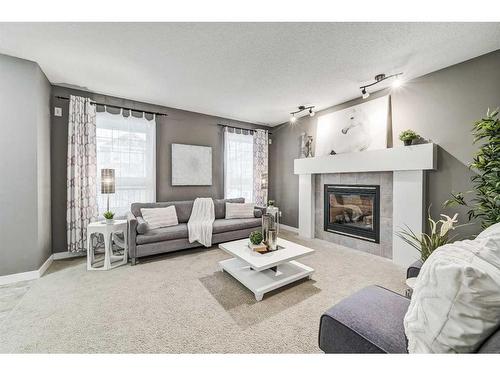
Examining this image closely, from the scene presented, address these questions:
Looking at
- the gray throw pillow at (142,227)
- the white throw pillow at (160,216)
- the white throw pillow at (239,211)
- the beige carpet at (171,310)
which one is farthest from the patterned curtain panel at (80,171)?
the white throw pillow at (239,211)

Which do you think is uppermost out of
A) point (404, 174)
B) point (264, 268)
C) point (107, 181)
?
point (404, 174)

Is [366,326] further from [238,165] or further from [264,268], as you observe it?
[238,165]

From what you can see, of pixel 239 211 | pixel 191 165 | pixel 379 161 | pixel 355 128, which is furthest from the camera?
pixel 191 165

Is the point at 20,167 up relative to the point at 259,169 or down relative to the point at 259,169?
down

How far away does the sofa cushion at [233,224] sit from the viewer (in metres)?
3.40

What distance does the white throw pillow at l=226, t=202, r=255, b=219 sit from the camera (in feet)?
12.9

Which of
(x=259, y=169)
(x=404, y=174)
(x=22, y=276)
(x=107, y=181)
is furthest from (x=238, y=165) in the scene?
(x=22, y=276)

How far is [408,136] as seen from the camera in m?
2.68

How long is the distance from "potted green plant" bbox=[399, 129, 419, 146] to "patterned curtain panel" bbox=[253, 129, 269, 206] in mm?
2776

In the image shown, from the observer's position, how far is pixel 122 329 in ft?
5.06

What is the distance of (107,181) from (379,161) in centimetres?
393

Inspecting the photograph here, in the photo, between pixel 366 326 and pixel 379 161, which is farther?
pixel 379 161
